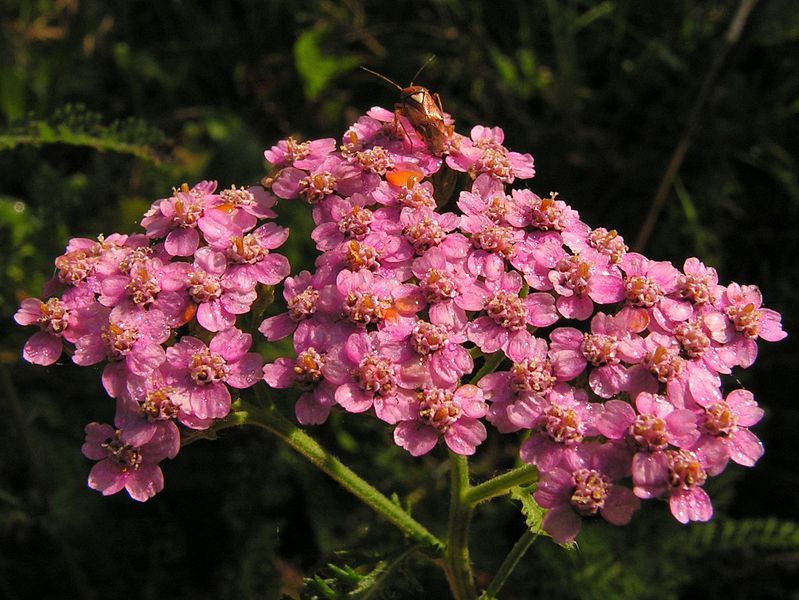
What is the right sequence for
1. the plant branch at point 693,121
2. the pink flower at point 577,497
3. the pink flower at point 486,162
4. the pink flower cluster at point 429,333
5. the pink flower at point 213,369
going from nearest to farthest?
the pink flower at point 577,497, the pink flower cluster at point 429,333, the pink flower at point 213,369, the pink flower at point 486,162, the plant branch at point 693,121

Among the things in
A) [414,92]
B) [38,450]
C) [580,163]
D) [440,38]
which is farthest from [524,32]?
[38,450]

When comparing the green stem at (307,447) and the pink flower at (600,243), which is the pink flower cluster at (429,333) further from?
the green stem at (307,447)

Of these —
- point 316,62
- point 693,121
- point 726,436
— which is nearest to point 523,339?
point 726,436

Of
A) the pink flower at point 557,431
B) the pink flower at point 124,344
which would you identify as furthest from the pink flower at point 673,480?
the pink flower at point 124,344

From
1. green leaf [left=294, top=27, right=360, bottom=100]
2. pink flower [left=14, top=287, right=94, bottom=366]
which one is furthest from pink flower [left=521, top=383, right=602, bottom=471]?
green leaf [left=294, top=27, right=360, bottom=100]

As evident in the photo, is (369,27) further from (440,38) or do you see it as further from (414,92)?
(414,92)

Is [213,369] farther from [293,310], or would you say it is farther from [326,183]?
[326,183]

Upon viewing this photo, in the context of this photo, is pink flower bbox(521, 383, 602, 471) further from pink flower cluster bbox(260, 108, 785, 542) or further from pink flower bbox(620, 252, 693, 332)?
pink flower bbox(620, 252, 693, 332)
